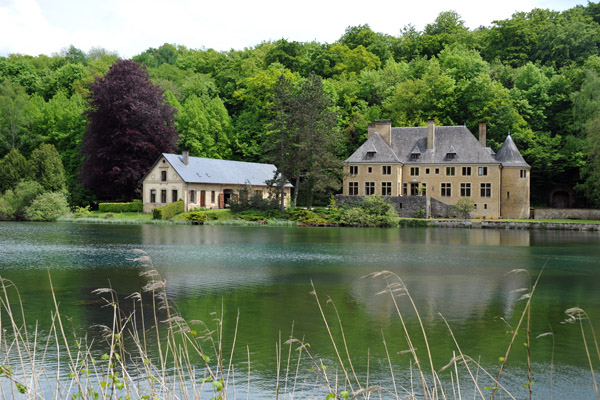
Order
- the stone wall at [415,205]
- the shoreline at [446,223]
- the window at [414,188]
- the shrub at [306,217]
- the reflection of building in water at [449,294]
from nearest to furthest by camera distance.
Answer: the reflection of building in water at [449,294] → the shoreline at [446,223] → the shrub at [306,217] → the stone wall at [415,205] → the window at [414,188]

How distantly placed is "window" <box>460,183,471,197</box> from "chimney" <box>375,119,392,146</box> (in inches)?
287

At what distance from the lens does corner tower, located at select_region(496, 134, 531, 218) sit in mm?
49500

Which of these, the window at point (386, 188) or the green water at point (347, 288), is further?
the window at point (386, 188)

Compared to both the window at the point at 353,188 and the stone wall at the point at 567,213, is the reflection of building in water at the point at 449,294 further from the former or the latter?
the window at the point at 353,188

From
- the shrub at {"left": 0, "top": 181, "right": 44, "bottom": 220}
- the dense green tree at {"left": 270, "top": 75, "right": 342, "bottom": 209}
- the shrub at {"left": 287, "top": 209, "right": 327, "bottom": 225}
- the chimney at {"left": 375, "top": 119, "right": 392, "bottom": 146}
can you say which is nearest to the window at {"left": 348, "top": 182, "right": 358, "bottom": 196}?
the dense green tree at {"left": 270, "top": 75, "right": 342, "bottom": 209}

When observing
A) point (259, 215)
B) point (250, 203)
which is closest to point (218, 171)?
point (250, 203)

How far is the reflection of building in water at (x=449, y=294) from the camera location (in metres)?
12.5

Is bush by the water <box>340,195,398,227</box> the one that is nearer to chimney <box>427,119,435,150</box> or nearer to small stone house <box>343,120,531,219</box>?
small stone house <box>343,120,531,219</box>

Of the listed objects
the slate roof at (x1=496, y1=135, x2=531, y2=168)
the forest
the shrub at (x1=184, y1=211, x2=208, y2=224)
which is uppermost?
the forest

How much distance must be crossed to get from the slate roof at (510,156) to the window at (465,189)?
11.0 feet

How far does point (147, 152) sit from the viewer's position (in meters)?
52.5

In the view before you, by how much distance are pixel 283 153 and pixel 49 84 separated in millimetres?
39402

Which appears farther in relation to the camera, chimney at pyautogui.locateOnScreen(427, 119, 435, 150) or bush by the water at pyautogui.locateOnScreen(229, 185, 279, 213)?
chimney at pyautogui.locateOnScreen(427, 119, 435, 150)

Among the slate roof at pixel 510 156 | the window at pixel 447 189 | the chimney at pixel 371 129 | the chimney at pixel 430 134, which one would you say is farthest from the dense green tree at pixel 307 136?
the slate roof at pixel 510 156
